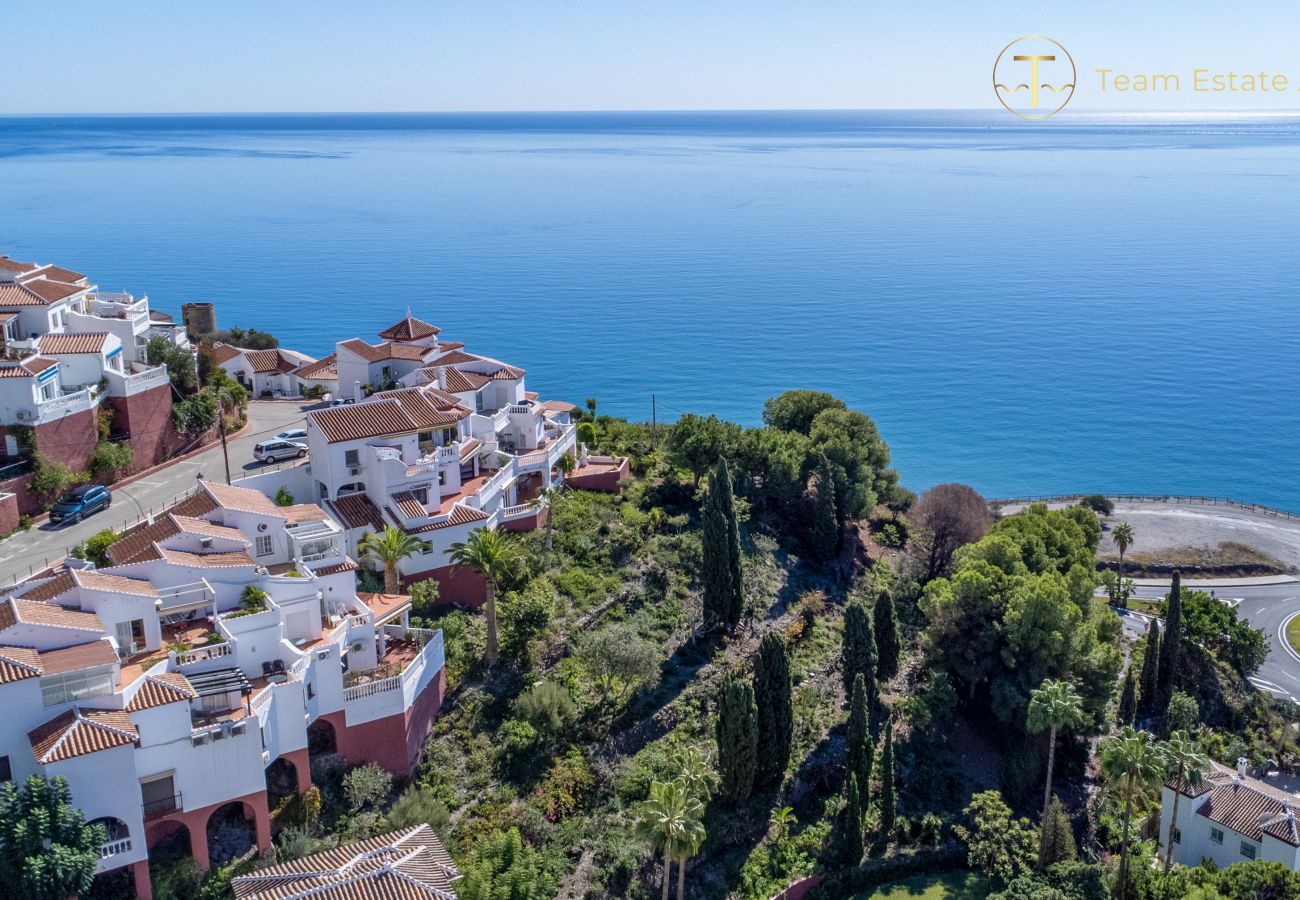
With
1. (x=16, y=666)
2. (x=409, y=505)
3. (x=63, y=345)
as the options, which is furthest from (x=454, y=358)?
(x=16, y=666)

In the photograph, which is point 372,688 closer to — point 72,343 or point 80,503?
point 80,503

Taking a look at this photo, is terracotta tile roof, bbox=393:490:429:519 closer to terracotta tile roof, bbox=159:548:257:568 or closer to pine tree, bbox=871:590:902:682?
terracotta tile roof, bbox=159:548:257:568

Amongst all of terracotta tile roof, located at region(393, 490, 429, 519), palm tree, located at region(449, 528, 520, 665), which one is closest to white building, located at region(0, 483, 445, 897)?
palm tree, located at region(449, 528, 520, 665)

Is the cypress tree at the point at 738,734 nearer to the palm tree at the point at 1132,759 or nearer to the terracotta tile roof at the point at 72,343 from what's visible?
the palm tree at the point at 1132,759

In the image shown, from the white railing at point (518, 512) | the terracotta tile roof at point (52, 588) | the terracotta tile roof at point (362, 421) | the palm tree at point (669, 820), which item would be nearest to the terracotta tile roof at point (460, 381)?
the terracotta tile roof at point (362, 421)

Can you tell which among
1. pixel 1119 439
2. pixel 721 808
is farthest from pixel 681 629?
pixel 1119 439

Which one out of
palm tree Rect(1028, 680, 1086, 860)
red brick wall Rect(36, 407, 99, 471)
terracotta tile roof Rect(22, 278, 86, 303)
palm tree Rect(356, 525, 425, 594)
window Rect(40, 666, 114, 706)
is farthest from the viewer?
terracotta tile roof Rect(22, 278, 86, 303)
